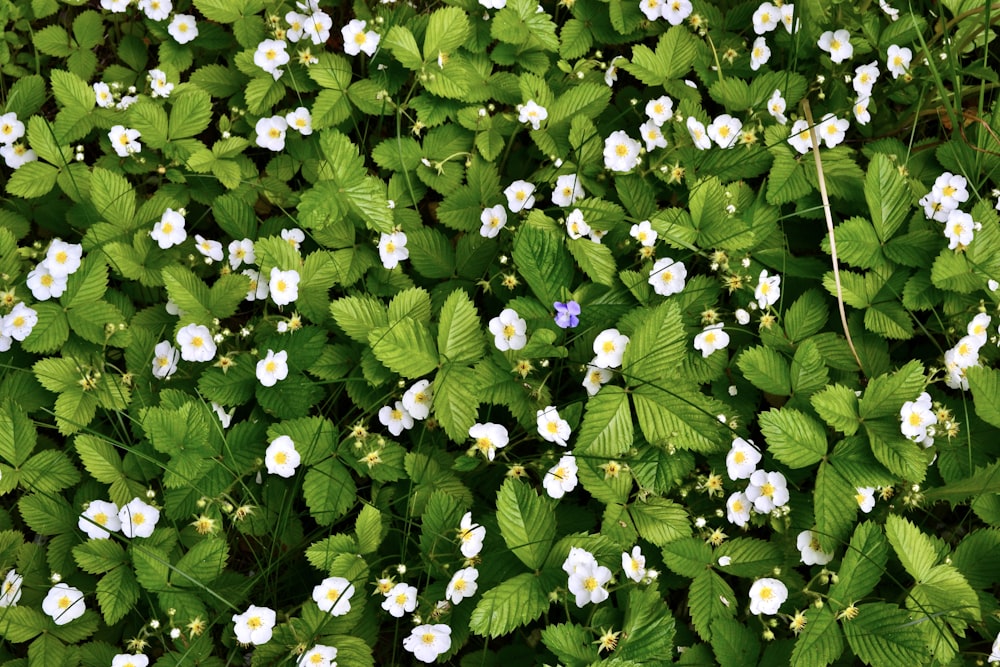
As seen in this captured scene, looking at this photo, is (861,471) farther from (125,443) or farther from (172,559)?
(125,443)

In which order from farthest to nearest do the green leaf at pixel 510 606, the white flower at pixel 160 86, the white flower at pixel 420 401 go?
1. the white flower at pixel 160 86
2. the white flower at pixel 420 401
3. the green leaf at pixel 510 606

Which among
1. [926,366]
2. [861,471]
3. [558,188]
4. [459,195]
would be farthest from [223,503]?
[926,366]

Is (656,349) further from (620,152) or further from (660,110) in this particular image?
(660,110)

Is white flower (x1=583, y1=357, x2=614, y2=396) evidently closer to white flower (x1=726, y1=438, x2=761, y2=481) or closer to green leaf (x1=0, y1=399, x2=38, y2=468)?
white flower (x1=726, y1=438, x2=761, y2=481)

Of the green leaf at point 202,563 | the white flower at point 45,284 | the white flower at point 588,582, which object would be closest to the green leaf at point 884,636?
the white flower at point 588,582

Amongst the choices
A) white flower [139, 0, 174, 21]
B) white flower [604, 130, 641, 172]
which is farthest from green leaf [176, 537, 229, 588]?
white flower [139, 0, 174, 21]

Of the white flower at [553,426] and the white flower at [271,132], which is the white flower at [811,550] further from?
the white flower at [271,132]

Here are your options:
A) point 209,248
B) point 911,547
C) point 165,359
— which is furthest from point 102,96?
point 911,547
